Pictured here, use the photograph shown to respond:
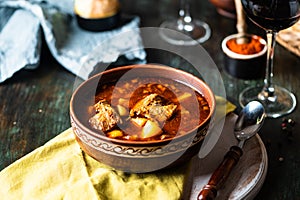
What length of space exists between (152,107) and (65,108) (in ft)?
1.43

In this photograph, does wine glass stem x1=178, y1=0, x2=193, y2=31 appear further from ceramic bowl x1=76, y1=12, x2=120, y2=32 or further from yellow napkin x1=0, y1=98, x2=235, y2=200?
yellow napkin x1=0, y1=98, x2=235, y2=200

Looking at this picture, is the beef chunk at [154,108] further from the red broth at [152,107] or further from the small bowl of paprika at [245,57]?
the small bowl of paprika at [245,57]

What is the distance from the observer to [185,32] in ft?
6.08

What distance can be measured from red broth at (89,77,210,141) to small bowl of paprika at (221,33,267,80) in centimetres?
36

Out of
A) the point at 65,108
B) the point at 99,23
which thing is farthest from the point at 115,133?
the point at 99,23

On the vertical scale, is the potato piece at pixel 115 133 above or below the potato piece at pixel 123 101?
above

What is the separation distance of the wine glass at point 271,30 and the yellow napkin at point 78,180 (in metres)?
0.43

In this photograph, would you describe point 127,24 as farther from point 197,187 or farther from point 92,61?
point 197,187

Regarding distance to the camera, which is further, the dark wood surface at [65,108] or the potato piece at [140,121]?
the dark wood surface at [65,108]

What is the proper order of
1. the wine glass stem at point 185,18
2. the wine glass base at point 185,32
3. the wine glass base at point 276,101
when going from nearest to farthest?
the wine glass base at point 276,101 → the wine glass base at point 185,32 → the wine glass stem at point 185,18

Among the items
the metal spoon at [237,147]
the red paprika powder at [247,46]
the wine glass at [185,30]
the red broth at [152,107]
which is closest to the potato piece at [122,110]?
the red broth at [152,107]

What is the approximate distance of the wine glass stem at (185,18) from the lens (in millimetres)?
1878

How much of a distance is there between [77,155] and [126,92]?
0.18m

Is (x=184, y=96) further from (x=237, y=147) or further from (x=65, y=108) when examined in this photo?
(x=65, y=108)
